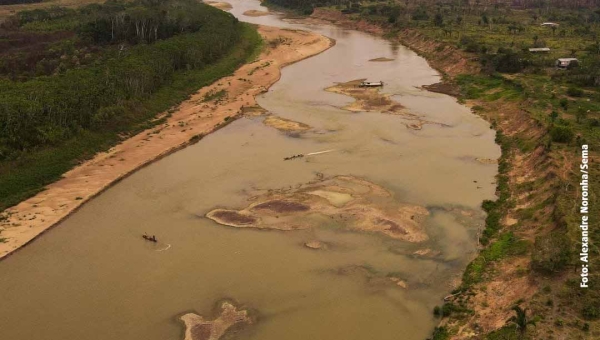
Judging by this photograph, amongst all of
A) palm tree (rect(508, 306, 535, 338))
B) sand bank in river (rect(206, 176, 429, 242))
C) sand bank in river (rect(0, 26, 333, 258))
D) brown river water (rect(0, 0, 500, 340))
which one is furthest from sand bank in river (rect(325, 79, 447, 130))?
palm tree (rect(508, 306, 535, 338))

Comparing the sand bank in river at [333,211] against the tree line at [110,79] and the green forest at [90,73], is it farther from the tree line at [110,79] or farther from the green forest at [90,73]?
the tree line at [110,79]

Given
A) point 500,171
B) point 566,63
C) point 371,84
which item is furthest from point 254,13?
point 500,171

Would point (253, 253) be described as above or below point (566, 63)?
below

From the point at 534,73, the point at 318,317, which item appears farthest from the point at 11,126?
the point at 534,73

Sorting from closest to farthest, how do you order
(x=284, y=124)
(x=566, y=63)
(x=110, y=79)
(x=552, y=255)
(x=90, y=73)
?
(x=552, y=255) < (x=284, y=124) < (x=110, y=79) < (x=90, y=73) < (x=566, y=63)

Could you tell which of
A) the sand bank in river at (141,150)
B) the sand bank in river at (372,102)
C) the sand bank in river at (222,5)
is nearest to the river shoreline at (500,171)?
the sand bank in river at (372,102)

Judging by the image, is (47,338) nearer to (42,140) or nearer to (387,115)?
(42,140)

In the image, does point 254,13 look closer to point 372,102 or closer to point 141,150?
point 372,102

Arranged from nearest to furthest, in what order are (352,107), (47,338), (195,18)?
(47,338), (352,107), (195,18)
